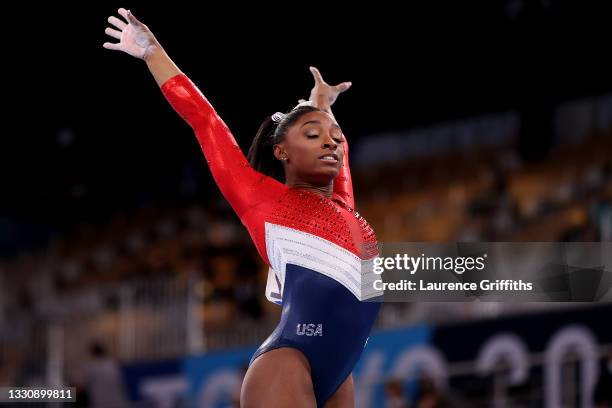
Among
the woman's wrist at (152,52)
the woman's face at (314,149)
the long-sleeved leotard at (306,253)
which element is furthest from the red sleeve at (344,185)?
the woman's wrist at (152,52)

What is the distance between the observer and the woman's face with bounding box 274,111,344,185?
3.68 metres

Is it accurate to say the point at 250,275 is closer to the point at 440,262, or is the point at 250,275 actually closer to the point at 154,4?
the point at 154,4

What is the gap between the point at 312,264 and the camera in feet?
11.7

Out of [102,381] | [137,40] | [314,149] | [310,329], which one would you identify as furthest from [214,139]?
[102,381]

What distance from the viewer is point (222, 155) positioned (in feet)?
12.3

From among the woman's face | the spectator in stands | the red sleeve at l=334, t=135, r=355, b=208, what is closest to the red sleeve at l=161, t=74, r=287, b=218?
the woman's face

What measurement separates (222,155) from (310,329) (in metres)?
0.70

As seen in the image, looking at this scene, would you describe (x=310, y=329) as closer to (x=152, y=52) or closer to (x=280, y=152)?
(x=280, y=152)

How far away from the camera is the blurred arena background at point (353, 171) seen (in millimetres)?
8500

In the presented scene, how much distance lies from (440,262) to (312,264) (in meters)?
0.55

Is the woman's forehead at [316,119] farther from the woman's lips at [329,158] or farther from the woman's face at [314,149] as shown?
the woman's lips at [329,158]

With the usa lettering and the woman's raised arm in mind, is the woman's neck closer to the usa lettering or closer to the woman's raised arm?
the woman's raised arm

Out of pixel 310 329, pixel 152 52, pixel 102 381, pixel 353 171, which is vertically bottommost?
pixel 310 329

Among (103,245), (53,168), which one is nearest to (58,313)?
(53,168)
